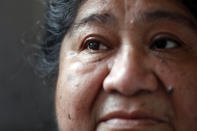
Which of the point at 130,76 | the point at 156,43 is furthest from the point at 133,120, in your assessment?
the point at 156,43

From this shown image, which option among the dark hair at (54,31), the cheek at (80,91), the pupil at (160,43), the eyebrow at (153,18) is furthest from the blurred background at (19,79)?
the pupil at (160,43)

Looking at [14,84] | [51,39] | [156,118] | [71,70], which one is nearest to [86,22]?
[71,70]

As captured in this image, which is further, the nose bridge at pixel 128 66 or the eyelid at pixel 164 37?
the eyelid at pixel 164 37

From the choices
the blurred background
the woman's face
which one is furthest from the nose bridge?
the blurred background

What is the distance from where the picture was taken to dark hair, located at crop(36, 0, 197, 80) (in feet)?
3.88

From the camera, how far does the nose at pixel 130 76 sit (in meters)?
0.88

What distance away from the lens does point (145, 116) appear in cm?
89

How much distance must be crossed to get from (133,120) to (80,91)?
0.21m

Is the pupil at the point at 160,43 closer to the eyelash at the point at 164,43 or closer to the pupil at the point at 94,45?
the eyelash at the point at 164,43

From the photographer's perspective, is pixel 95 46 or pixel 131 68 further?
pixel 95 46

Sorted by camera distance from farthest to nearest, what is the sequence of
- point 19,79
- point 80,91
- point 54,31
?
point 19,79
point 54,31
point 80,91

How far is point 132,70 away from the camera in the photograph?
90 cm

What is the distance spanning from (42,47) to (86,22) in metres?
0.45

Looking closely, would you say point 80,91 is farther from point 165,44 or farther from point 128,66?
point 165,44
